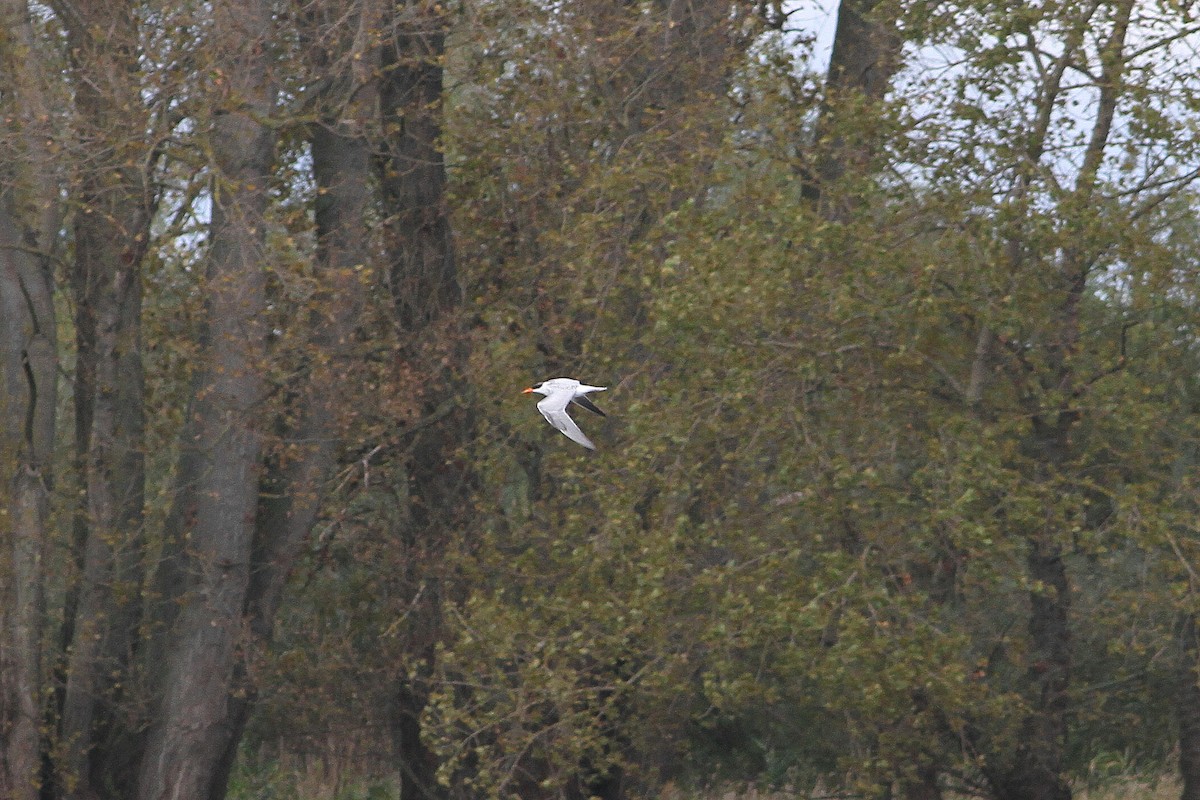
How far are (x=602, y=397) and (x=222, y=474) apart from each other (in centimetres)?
324

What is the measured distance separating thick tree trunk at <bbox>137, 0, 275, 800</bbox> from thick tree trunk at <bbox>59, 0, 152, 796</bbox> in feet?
1.48

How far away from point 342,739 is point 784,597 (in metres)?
6.09

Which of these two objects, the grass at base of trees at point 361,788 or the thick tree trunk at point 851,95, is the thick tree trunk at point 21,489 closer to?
the grass at base of trees at point 361,788

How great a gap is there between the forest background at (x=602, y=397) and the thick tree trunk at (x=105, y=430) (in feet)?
0.13

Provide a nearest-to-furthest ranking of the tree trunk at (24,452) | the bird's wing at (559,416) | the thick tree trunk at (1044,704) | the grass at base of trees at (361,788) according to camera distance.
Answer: the bird's wing at (559,416) → the thick tree trunk at (1044,704) → the tree trunk at (24,452) → the grass at base of trees at (361,788)

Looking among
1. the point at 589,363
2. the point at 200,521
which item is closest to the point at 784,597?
the point at 589,363

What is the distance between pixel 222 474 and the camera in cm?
1302

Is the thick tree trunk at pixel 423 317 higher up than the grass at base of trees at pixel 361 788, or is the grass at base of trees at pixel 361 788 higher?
the thick tree trunk at pixel 423 317

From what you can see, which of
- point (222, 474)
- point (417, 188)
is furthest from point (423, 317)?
point (222, 474)

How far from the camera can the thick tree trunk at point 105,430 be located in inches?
478

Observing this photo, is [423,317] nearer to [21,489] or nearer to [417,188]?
[417,188]

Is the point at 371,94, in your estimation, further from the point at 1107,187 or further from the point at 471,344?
the point at 1107,187

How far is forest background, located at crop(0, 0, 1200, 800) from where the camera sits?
1050 centimetres

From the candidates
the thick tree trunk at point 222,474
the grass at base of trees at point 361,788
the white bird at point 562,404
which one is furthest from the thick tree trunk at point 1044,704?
the thick tree trunk at point 222,474
